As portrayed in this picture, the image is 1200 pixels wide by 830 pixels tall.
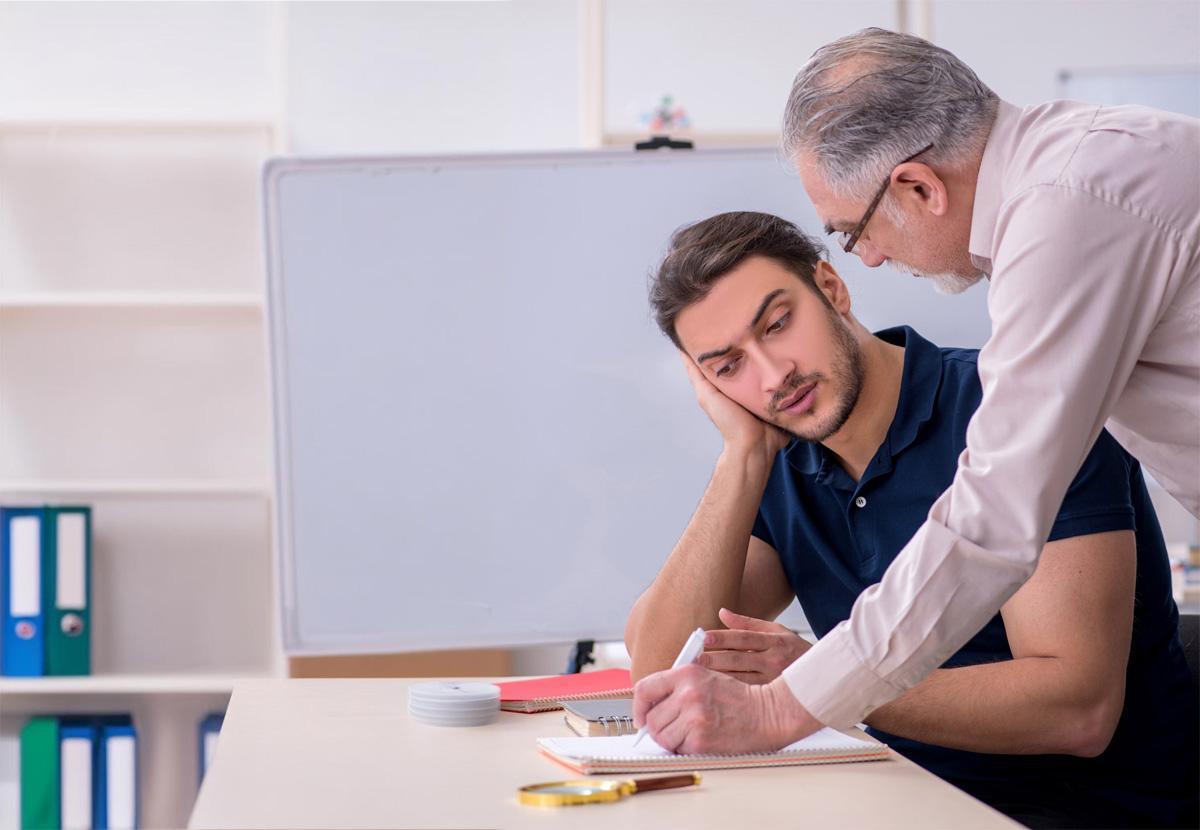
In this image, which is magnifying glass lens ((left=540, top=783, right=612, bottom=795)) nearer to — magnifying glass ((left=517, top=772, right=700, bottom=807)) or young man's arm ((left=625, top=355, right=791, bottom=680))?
magnifying glass ((left=517, top=772, right=700, bottom=807))

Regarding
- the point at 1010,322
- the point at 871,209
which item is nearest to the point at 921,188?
the point at 871,209

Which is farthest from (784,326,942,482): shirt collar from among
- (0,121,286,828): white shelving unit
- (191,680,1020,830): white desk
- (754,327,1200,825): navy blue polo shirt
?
(0,121,286,828): white shelving unit

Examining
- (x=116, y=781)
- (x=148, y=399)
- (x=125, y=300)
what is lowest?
(x=116, y=781)

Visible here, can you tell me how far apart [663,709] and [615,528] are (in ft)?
3.63

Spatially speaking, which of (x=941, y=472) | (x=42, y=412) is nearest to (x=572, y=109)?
(x=42, y=412)

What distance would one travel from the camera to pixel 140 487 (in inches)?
117

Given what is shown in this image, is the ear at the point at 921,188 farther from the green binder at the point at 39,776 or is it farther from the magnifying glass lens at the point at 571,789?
the green binder at the point at 39,776

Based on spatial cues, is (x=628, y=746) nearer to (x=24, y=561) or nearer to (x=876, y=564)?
(x=876, y=564)

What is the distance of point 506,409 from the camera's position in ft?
7.54

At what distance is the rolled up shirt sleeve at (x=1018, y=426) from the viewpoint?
107 cm

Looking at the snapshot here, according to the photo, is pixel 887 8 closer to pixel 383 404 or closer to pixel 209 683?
pixel 383 404

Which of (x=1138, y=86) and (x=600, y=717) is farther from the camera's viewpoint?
(x=1138, y=86)

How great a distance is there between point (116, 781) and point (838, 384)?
2.12 m

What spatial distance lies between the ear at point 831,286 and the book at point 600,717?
2.20 feet
